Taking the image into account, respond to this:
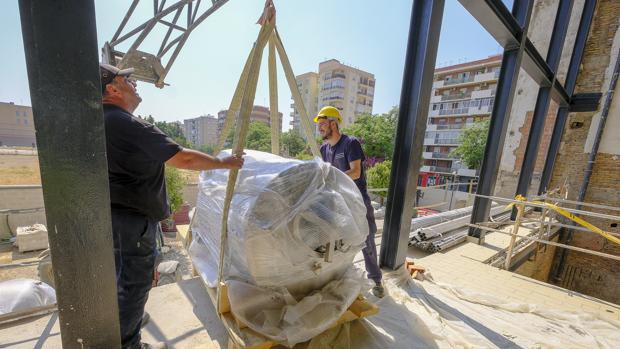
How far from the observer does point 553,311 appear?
8.67 ft

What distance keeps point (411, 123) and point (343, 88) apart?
37.8 meters

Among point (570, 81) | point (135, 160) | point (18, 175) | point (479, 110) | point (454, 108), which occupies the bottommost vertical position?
point (18, 175)

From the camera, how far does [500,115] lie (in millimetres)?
4598

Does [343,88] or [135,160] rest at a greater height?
[343,88]

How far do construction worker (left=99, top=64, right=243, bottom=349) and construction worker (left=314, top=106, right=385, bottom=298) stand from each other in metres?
1.28

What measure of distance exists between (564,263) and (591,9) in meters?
7.36

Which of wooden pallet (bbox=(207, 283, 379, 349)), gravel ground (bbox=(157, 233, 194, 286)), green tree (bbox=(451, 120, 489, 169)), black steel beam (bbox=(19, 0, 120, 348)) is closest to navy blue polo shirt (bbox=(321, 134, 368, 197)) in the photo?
wooden pallet (bbox=(207, 283, 379, 349))

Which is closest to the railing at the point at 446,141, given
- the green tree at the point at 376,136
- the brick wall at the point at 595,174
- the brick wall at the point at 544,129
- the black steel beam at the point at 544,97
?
the green tree at the point at 376,136

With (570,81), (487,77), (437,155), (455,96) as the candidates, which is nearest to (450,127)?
(437,155)

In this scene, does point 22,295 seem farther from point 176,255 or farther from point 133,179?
point 176,255

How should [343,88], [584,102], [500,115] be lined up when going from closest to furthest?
[500,115] → [584,102] → [343,88]

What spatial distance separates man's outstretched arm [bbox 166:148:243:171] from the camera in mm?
1354

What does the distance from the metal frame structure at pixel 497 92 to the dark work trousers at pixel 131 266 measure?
2.53m

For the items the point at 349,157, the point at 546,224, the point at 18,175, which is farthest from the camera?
the point at 18,175
